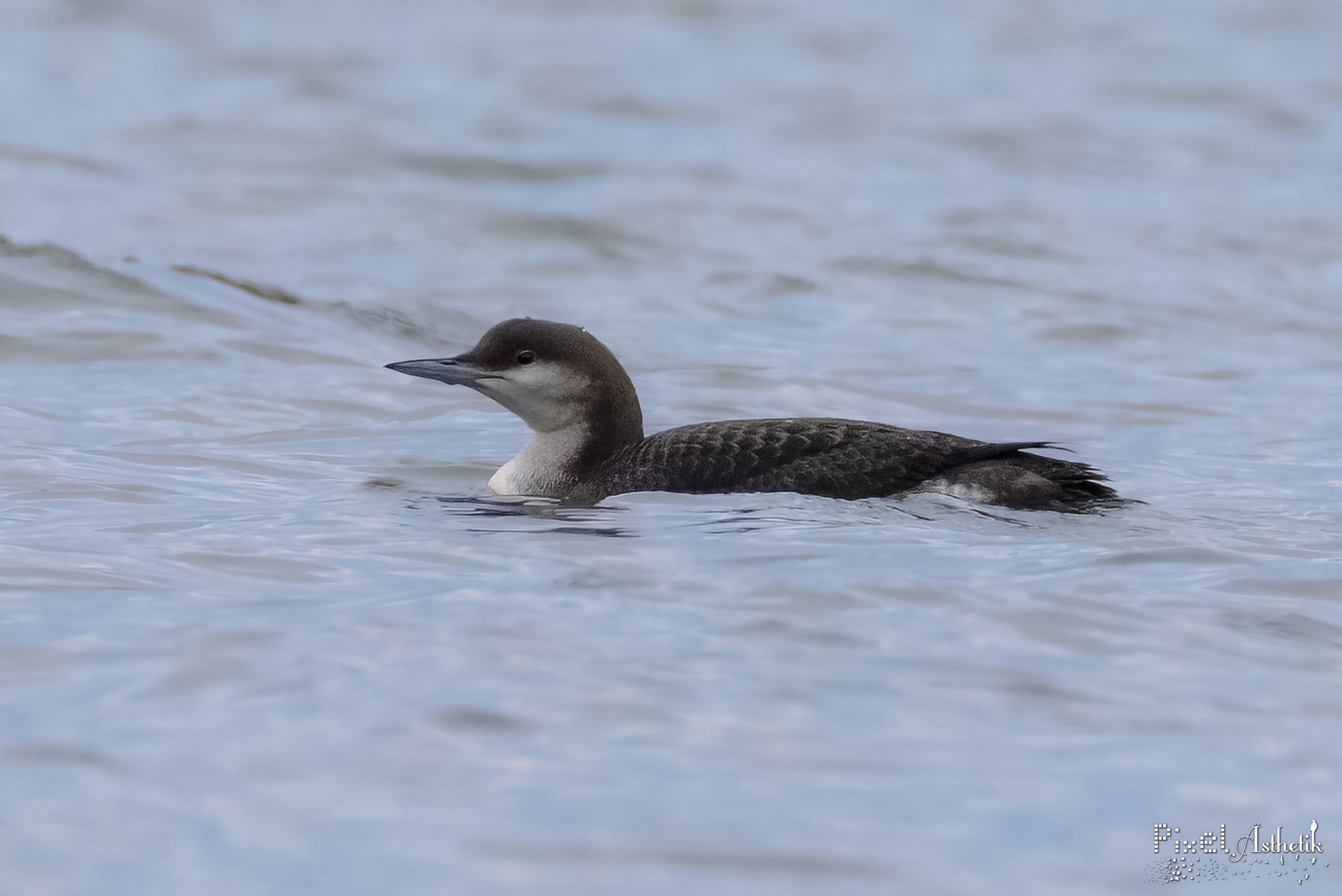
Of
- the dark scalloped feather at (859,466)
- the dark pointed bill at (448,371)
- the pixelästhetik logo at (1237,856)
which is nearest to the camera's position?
the pixelästhetik logo at (1237,856)

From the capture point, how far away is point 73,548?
5.58 metres

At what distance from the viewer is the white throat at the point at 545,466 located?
6.78 m

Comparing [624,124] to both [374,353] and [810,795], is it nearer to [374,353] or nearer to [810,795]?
[374,353]

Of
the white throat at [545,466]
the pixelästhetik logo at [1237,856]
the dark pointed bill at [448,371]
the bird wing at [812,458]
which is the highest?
the dark pointed bill at [448,371]

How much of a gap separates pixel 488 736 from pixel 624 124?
13574 mm

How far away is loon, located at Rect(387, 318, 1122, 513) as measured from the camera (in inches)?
242

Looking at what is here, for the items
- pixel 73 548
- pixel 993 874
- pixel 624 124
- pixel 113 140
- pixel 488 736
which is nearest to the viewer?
pixel 993 874

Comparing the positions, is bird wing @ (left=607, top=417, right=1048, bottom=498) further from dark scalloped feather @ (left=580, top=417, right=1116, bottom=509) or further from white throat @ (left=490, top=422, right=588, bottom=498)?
white throat @ (left=490, top=422, right=588, bottom=498)

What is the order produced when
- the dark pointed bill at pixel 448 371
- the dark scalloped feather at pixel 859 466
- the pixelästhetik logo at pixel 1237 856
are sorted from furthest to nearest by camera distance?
the dark pointed bill at pixel 448 371 → the dark scalloped feather at pixel 859 466 → the pixelästhetik logo at pixel 1237 856

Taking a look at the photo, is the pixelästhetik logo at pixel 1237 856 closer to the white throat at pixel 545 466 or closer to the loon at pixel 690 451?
the loon at pixel 690 451

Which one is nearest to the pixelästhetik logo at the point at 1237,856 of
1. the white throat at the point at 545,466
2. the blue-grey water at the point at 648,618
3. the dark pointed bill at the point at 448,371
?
the blue-grey water at the point at 648,618

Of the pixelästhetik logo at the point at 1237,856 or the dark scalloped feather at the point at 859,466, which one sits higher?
the dark scalloped feather at the point at 859,466

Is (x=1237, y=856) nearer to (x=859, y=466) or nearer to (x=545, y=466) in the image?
(x=859, y=466)

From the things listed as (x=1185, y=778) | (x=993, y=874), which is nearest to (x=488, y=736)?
(x=993, y=874)
